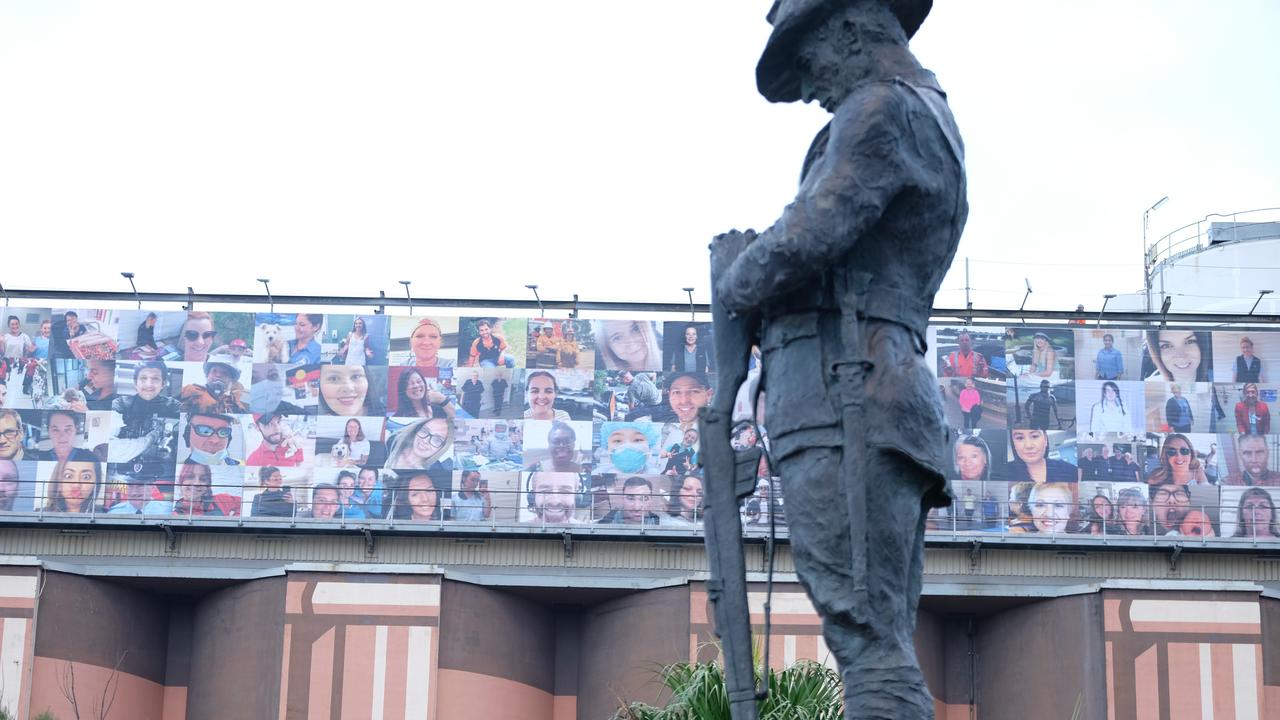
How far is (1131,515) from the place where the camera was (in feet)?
145

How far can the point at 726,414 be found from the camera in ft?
20.4

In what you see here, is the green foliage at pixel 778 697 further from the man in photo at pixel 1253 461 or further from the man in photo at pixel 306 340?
the man in photo at pixel 1253 461

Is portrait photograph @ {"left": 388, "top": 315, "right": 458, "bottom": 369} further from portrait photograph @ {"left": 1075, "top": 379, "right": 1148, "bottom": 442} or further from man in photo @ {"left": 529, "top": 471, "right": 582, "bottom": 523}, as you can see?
portrait photograph @ {"left": 1075, "top": 379, "right": 1148, "bottom": 442}

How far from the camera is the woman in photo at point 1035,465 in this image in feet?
145

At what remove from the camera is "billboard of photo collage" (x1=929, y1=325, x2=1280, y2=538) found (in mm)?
44312

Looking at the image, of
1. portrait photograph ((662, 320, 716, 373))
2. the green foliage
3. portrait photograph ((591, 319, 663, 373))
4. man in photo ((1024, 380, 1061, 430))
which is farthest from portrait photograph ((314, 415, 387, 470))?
the green foliage

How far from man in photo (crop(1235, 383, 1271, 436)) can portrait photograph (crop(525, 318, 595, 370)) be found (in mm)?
15580

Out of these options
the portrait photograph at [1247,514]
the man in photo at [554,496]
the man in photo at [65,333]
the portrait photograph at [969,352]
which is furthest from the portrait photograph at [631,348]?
the portrait photograph at [1247,514]

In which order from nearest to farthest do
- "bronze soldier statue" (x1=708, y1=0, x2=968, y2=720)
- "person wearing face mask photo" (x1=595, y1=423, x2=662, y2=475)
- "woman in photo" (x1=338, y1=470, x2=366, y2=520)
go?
"bronze soldier statue" (x1=708, y1=0, x2=968, y2=720) < "woman in photo" (x1=338, y1=470, x2=366, y2=520) < "person wearing face mask photo" (x1=595, y1=423, x2=662, y2=475)

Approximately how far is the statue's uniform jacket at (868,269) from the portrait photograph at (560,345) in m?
38.7

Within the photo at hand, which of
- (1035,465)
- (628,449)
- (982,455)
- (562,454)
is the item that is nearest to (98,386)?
(562,454)

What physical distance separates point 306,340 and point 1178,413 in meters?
21.0

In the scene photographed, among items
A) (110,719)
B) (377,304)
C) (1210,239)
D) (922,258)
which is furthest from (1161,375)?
(922,258)

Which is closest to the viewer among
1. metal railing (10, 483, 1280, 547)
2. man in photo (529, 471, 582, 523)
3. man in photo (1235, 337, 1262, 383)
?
metal railing (10, 483, 1280, 547)
